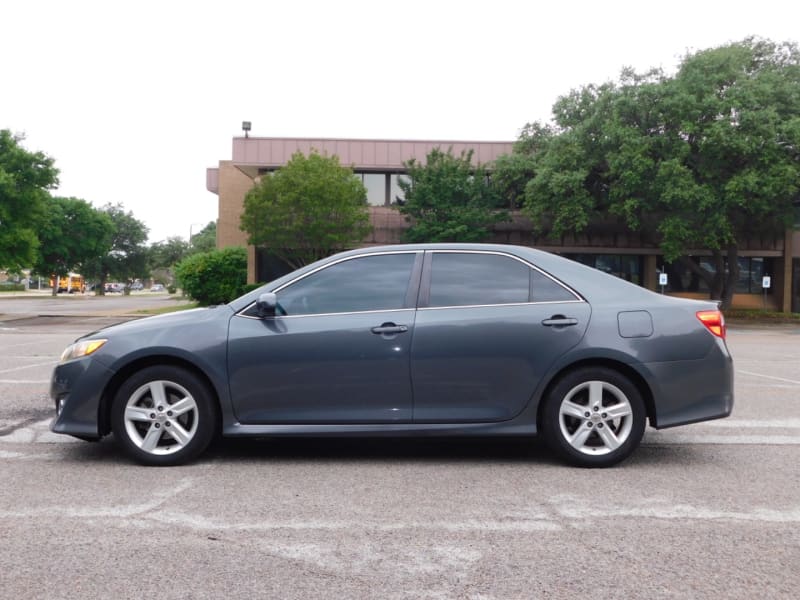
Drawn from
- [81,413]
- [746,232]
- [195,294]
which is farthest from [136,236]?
[81,413]

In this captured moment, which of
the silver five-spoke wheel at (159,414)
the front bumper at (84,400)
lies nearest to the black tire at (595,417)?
the silver five-spoke wheel at (159,414)

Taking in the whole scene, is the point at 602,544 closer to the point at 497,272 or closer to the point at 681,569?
the point at 681,569

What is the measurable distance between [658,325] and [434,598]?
305 cm

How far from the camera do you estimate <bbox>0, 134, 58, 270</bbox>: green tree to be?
→ 30.6 m

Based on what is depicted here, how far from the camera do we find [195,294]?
3431 cm

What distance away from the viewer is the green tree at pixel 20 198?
101 feet

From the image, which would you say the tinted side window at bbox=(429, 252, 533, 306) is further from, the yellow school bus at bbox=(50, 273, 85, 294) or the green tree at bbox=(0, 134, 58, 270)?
the yellow school bus at bbox=(50, 273, 85, 294)

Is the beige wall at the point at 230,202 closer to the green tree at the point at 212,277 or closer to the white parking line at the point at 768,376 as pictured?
the green tree at the point at 212,277

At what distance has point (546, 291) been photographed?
5.42m

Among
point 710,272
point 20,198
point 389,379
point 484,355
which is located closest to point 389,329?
point 389,379

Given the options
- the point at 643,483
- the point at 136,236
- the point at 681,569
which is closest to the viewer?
the point at 681,569

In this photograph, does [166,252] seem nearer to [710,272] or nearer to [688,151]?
[710,272]

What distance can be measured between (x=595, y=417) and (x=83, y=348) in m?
3.70

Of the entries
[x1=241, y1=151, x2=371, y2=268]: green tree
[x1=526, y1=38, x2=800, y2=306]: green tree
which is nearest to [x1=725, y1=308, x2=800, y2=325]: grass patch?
[x1=526, y1=38, x2=800, y2=306]: green tree
